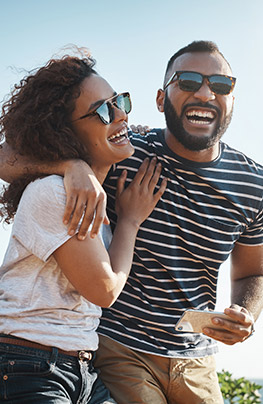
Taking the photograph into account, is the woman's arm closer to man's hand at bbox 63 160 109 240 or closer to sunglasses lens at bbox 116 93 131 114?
man's hand at bbox 63 160 109 240

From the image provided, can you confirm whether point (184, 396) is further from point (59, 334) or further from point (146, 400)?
point (59, 334)

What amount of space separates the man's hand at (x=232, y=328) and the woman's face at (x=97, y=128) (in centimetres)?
118

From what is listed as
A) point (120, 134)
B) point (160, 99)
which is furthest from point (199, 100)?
point (120, 134)

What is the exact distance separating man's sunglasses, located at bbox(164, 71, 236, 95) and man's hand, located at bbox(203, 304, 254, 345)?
166 centimetres

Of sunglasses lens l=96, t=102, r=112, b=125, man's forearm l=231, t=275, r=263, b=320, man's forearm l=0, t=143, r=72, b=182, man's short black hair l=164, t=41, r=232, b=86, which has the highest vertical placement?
man's short black hair l=164, t=41, r=232, b=86

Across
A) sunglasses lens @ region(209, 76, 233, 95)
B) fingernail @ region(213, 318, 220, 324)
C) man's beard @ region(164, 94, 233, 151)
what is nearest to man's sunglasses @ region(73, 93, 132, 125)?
man's beard @ region(164, 94, 233, 151)

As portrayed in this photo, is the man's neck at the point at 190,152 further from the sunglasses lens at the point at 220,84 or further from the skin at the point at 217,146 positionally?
the sunglasses lens at the point at 220,84

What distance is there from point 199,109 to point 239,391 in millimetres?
5122

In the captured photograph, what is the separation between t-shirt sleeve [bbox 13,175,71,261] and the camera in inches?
114

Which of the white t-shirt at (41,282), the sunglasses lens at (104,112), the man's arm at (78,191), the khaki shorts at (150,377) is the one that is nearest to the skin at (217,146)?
the khaki shorts at (150,377)

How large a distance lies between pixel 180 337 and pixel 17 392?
1.39m

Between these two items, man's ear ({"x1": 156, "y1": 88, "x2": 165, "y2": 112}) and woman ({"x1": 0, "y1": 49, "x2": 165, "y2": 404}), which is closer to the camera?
woman ({"x1": 0, "y1": 49, "x2": 165, "y2": 404})

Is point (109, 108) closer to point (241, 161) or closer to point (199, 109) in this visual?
point (199, 109)

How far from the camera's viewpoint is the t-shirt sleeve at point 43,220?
2.89 metres
